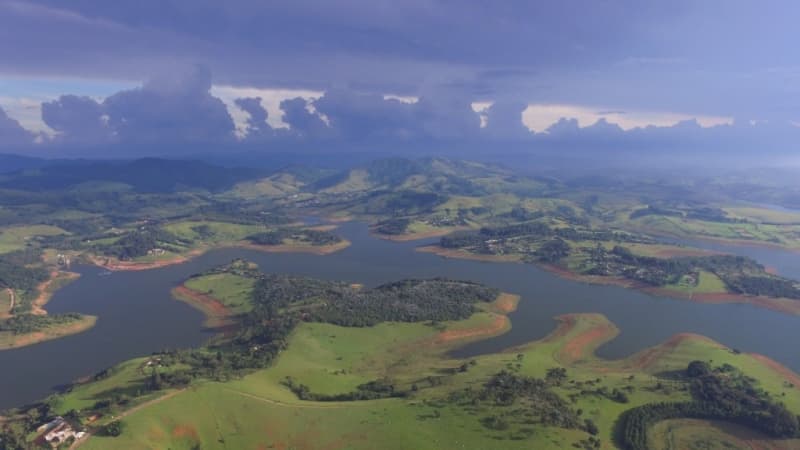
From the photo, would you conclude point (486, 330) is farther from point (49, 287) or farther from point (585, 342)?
point (49, 287)

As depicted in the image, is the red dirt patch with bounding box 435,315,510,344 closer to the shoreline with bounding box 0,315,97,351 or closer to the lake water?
the lake water

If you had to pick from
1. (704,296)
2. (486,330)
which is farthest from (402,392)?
(704,296)

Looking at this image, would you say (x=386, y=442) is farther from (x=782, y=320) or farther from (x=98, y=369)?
(x=782, y=320)

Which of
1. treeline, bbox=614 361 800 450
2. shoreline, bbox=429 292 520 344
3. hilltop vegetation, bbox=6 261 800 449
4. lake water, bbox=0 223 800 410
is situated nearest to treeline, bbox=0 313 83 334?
lake water, bbox=0 223 800 410

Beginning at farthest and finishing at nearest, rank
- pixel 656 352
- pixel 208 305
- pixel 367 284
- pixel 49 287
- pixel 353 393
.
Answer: pixel 367 284, pixel 49 287, pixel 208 305, pixel 656 352, pixel 353 393

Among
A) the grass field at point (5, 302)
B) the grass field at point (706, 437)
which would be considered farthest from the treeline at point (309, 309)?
the grass field at point (5, 302)

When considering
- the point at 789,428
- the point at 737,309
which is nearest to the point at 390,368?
the point at 789,428

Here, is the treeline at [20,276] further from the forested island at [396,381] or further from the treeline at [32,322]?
the treeline at [32,322]
